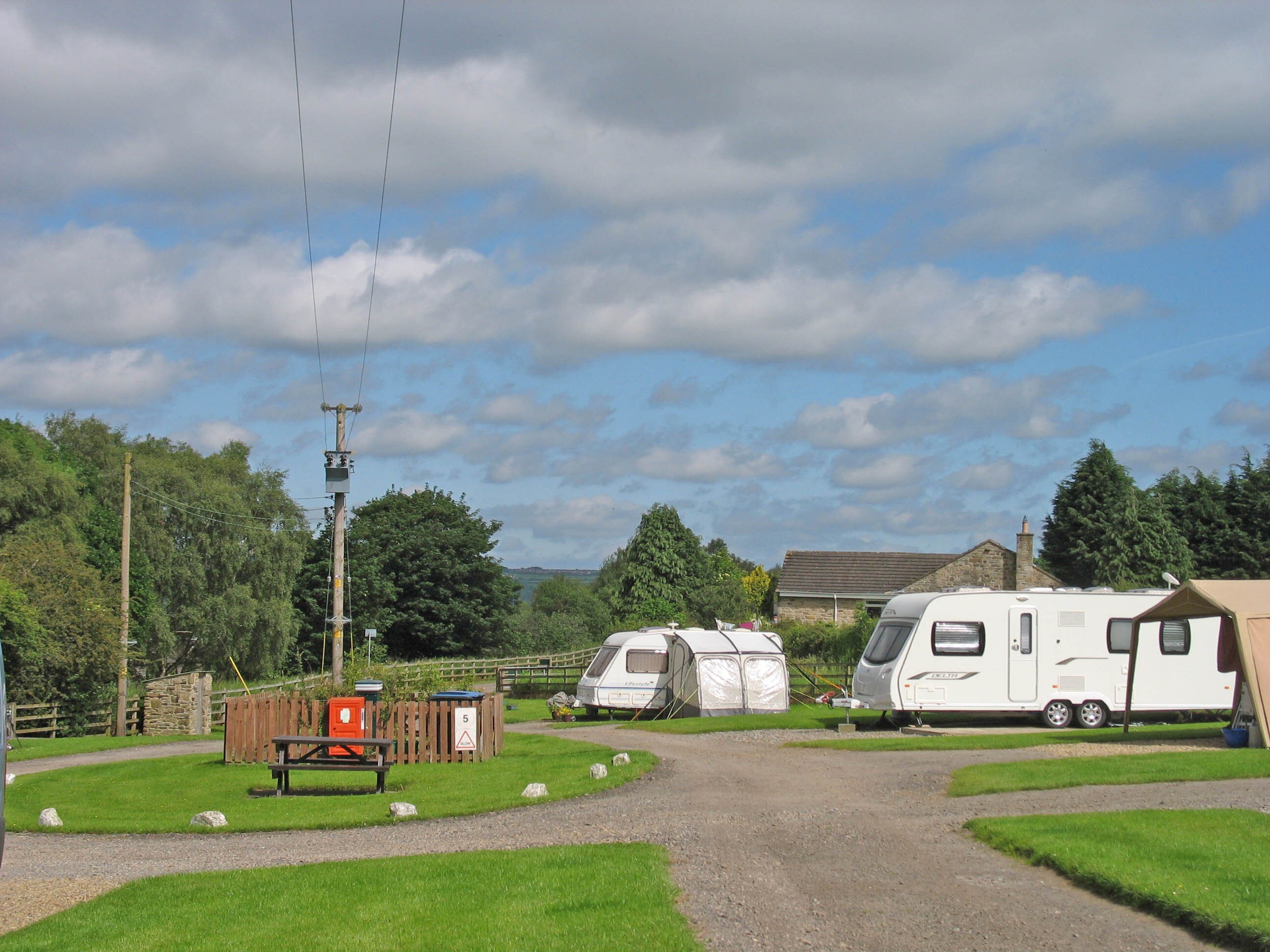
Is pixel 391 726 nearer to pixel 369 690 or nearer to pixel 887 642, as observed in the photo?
pixel 369 690

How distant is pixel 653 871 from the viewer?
925cm

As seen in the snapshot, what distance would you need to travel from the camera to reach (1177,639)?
2247 centimetres

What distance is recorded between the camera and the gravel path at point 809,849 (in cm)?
762

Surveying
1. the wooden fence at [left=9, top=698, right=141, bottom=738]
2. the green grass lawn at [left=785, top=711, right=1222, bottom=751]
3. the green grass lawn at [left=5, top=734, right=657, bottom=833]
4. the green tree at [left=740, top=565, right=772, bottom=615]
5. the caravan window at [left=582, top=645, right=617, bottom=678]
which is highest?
the green tree at [left=740, top=565, right=772, bottom=615]

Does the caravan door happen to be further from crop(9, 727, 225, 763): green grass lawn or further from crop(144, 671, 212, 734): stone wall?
crop(144, 671, 212, 734): stone wall

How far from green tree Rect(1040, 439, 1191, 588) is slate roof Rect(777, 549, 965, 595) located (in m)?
6.95

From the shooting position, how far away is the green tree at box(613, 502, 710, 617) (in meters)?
66.9

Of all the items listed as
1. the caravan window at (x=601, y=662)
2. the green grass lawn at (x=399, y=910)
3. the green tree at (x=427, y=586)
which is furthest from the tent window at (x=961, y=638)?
the green tree at (x=427, y=586)

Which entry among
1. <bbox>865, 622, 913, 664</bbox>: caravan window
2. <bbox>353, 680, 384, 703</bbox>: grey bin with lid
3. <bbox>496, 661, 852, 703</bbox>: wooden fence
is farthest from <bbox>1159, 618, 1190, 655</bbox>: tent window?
<bbox>353, 680, 384, 703</bbox>: grey bin with lid

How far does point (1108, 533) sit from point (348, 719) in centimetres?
4570

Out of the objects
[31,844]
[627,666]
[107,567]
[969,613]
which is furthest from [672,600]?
[31,844]

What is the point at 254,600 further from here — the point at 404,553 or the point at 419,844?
the point at 419,844

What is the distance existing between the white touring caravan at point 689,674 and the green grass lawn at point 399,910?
1655 cm

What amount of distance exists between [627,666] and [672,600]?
123ft
